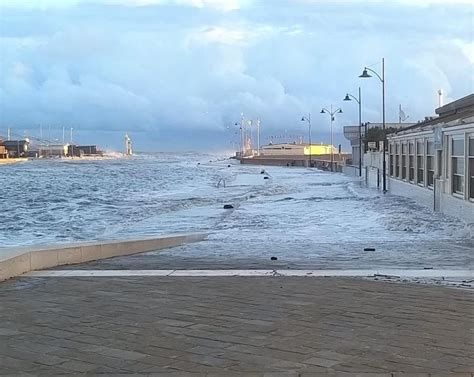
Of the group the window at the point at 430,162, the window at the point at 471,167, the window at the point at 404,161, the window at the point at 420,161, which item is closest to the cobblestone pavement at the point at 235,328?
the window at the point at 471,167

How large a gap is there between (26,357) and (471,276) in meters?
6.36

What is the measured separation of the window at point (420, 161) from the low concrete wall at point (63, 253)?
15820mm

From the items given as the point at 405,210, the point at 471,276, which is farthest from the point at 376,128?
the point at 471,276

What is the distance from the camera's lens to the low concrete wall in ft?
28.2

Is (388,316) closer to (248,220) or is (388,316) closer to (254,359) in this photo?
(254,359)

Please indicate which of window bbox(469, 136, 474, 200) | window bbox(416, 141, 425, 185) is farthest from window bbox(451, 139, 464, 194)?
window bbox(416, 141, 425, 185)

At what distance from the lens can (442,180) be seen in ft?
74.4

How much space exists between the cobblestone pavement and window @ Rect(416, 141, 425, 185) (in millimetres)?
20302

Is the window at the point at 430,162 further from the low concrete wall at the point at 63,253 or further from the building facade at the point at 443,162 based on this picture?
the low concrete wall at the point at 63,253

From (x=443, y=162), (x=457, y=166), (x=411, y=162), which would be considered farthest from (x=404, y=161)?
(x=457, y=166)

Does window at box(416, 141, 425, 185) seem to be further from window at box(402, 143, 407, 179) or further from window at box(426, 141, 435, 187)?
window at box(402, 143, 407, 179)

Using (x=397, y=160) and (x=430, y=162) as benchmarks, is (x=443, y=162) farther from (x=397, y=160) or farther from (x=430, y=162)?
(x=397, y=160)

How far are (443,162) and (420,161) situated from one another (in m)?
5.72

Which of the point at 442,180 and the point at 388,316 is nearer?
the point at 388,316
